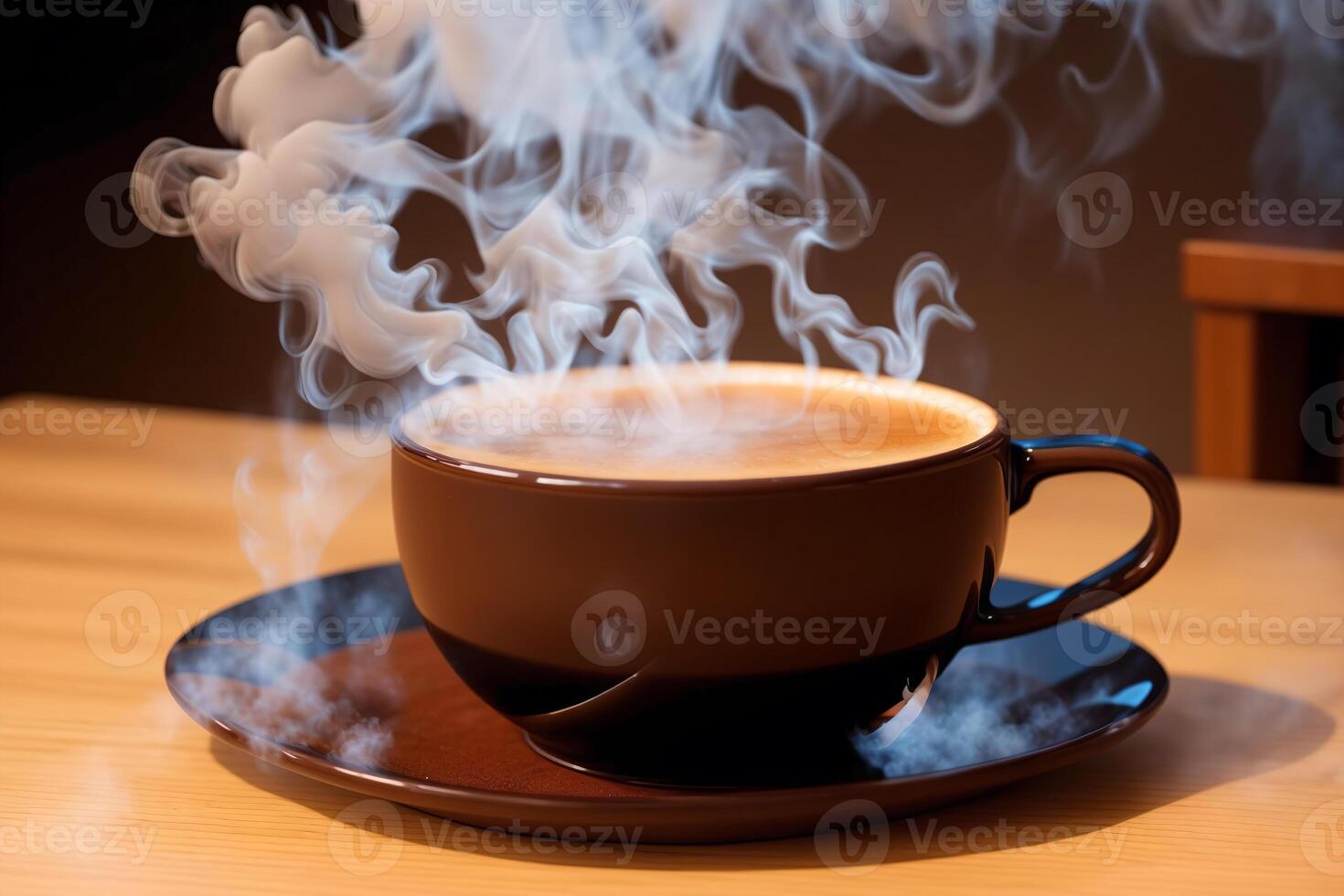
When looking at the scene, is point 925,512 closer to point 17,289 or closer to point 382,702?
point 382,702

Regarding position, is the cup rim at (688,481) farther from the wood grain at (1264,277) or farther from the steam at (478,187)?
the wood grain at (1264,277)

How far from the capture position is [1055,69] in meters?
2.32

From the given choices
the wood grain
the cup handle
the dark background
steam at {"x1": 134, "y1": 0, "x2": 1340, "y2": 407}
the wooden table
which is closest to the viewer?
the wooden table

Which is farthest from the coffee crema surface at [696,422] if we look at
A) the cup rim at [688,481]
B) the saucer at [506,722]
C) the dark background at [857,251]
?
the dark background at [857,251]

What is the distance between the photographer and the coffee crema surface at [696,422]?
64 centimetres

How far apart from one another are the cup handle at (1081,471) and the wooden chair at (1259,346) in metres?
0.87

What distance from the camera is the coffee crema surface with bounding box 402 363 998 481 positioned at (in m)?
0.64

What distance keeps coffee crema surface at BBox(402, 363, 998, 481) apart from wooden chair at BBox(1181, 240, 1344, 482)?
856mm

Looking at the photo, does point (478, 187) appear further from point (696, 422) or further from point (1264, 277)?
point (1264, 277)

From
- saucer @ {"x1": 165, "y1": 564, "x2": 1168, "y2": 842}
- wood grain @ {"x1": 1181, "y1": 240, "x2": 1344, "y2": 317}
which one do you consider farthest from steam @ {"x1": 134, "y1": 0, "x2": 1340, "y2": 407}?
wood grain @ {"x1": 1181, "y1": 240, "x2": 1344, "y2": 317}

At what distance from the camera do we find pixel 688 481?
0.57 metres

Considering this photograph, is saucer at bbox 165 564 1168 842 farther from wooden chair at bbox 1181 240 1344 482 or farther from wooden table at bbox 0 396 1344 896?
wooden chair at bbox 1181 240 1344 482

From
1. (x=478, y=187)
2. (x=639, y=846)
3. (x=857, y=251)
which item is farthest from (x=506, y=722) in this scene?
(x=857, y=251)

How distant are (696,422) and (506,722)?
0.17 m
